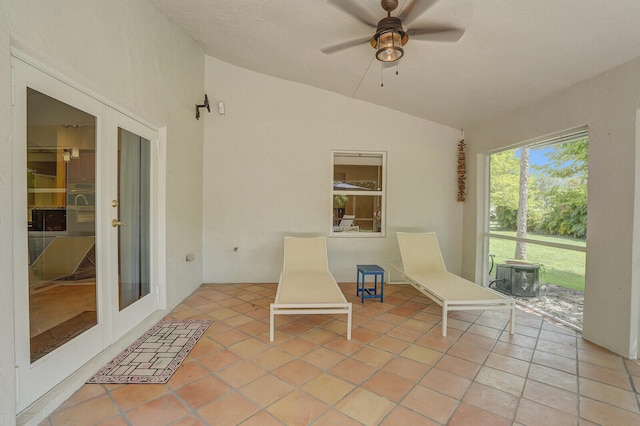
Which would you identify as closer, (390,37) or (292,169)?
(390,37)

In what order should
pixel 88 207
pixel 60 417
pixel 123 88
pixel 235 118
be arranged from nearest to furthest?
1. pixel 60 417
2. pixel 88 207
3. pixel 123 88
4. pixel 235 118

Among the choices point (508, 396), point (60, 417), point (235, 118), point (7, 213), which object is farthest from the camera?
point (235, 118)

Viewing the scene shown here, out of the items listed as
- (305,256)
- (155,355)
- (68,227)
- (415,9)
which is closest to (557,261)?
(305,256)

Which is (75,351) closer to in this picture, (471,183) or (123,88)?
A: (123,88)

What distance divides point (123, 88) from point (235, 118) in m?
2.04

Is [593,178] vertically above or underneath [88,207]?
above

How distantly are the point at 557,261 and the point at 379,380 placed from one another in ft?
9.04

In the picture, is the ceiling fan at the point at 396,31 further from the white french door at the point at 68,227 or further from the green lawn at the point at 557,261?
the green lawn at the point at 557,261

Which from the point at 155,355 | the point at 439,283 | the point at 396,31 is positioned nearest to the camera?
the point at 396,31

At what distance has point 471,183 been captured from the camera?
14.4 ft

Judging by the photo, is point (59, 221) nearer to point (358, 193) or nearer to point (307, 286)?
point (307, 286)

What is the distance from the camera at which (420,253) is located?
13.2 ft

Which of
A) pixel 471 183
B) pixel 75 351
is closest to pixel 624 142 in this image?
pixel 471 183

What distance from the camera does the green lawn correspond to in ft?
9.71
